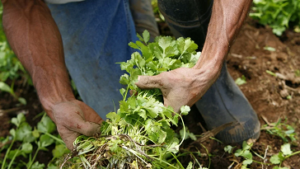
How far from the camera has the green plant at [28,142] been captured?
1.84 meters

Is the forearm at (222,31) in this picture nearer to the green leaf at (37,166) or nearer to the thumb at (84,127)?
the thumb at (84,127)

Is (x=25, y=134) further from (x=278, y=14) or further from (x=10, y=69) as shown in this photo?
→ (x=278, y=14)

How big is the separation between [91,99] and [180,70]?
102cm

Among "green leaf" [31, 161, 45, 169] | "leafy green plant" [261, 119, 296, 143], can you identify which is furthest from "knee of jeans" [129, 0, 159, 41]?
"green leaf" [31, 161, 45, 169]

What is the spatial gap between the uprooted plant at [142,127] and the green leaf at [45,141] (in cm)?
68

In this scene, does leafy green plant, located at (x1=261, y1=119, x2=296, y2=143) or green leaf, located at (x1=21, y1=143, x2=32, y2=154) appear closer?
leafy green plant, located at (x1=261, y1=119, x2=296, y2=143)

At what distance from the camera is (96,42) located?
1.91 m

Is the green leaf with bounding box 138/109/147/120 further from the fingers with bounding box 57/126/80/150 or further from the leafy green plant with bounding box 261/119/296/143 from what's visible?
the leafy green plant with bounding box 261/119/296/143

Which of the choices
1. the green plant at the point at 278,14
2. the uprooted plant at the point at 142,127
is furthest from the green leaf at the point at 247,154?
the green plant at the point at 278,14

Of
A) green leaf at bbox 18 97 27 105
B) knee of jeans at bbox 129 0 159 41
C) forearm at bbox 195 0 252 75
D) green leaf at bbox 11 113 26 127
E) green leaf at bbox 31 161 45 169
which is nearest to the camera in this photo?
forearm at bbox 195 0 252 75

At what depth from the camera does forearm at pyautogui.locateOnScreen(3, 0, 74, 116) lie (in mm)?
1443

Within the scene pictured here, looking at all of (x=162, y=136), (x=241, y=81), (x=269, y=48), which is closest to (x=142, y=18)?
(x=241, y=81)

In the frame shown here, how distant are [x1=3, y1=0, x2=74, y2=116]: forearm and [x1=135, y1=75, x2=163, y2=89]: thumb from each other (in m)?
0.47

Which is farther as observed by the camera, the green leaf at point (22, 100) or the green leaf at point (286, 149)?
the green leaf at point (22, 100)
